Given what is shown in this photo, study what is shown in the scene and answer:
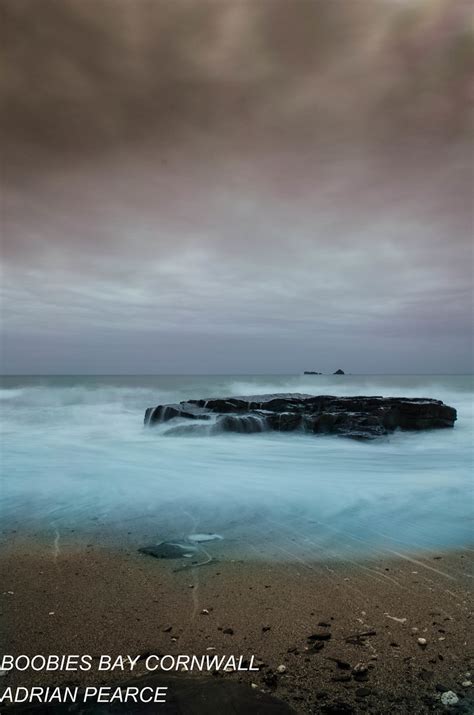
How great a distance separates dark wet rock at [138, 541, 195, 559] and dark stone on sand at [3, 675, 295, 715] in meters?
1.92

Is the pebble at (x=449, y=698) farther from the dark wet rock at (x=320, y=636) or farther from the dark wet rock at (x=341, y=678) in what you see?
the dark wet rock at (x=320, y=636)

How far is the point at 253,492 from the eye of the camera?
23.2 feet

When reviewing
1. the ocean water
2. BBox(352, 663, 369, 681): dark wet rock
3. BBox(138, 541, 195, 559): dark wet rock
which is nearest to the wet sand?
BBox(352, 663, 369, 681): dark wet rock

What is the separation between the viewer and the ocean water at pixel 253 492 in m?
4.98

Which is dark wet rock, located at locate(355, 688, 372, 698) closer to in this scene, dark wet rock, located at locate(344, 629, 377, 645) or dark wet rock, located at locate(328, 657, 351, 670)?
dark wet rock, located at locate(328, 657, 351, 670)

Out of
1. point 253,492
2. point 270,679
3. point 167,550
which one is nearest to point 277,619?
point 270,679

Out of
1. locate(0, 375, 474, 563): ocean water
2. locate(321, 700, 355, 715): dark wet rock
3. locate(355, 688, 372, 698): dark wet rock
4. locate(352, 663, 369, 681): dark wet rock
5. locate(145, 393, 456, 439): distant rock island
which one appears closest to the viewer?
Answer: locate(321, 700, 355, 715): dark wet rock

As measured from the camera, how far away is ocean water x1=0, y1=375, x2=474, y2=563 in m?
4.98

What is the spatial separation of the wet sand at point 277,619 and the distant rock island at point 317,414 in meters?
10.1

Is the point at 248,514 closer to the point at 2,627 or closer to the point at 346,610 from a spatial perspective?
the point at 346,610

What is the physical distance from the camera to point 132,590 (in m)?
3.54

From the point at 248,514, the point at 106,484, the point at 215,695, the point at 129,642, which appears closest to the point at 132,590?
the point at 129,642

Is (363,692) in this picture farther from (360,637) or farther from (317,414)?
(317,414)

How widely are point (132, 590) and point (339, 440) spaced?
10399 mm
